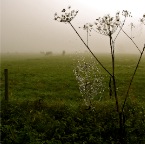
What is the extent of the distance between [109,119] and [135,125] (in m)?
1.62

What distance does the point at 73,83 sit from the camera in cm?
3206

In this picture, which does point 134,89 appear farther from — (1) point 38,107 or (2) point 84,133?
(2) point 84,133

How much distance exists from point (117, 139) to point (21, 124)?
483cm

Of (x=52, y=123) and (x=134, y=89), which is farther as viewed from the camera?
(x=134, y=89)

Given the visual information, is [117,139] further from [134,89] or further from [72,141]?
[134,89]

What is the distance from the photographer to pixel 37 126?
13.6 meters

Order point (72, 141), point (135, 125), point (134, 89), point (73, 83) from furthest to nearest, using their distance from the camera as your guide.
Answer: point (73, 83) < point (134, 89) < point (135, 125) < point (72, 141)

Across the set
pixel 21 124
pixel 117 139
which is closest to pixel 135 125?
pixel 117 139

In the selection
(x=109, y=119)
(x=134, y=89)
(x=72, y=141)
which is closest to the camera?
(x=72, y=141)

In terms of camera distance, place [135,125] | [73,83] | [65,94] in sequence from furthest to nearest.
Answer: [73,83]
[65,94]
[135,125]

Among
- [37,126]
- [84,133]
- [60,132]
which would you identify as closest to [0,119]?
[37,126]

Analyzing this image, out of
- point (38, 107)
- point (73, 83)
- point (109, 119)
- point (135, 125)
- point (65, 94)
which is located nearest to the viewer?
point (135, 125)

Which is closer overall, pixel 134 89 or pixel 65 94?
pixel 65 94

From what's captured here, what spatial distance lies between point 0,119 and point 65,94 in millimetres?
11124
